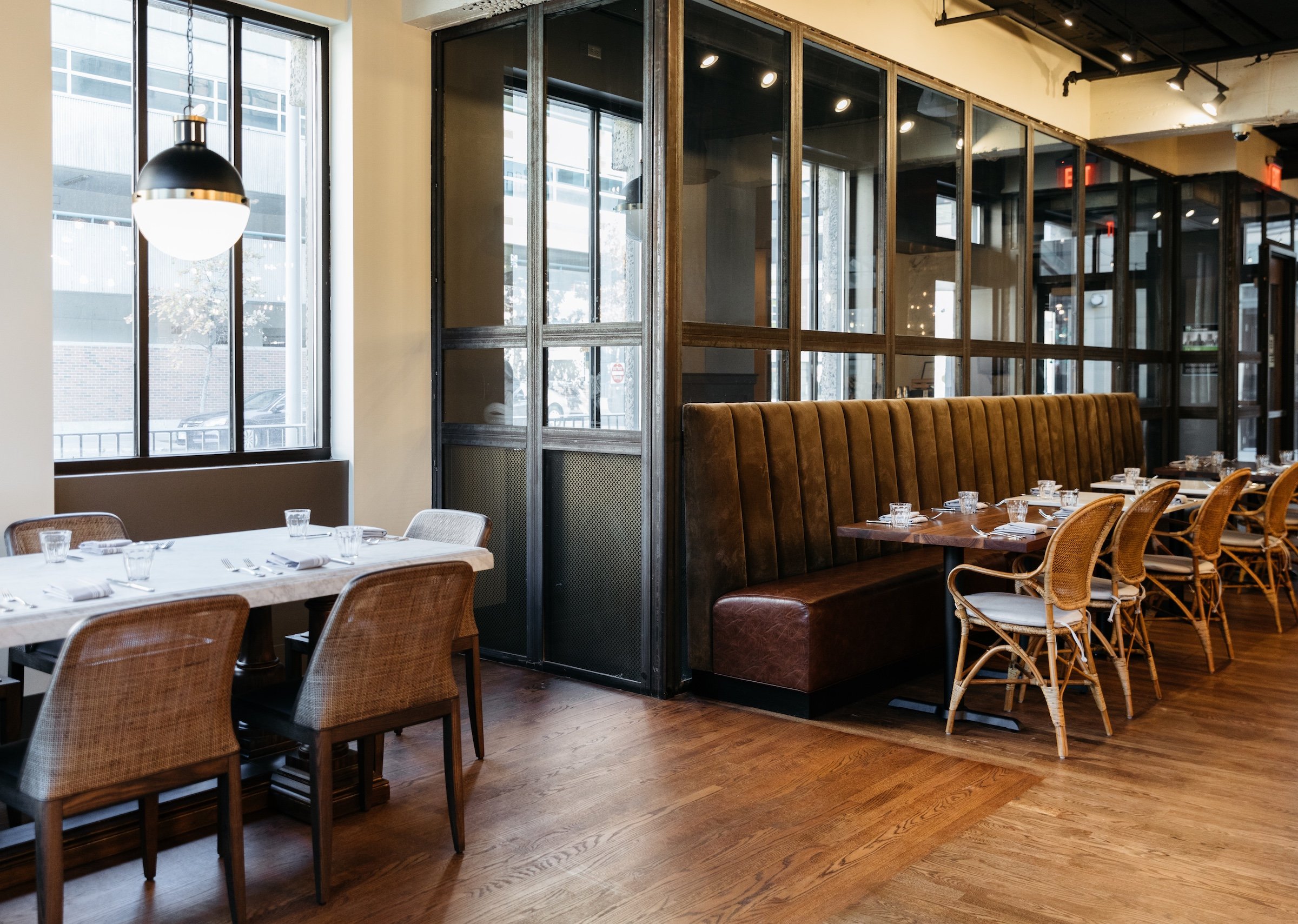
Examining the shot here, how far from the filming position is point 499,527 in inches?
237

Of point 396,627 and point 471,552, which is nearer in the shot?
point 396,627

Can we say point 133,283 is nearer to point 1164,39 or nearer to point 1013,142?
point 1013,142

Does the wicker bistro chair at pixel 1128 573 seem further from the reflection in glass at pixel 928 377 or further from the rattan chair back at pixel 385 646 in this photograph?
the rattan chair back at pixel 385 646

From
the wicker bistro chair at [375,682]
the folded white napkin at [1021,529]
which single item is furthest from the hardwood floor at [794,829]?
the folded white napkin at [1021,529]

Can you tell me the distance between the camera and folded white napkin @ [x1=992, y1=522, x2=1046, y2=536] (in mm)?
4805

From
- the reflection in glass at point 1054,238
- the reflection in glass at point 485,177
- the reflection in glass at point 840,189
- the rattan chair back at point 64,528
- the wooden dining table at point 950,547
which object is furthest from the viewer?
the reflection in glass at point 1054,238

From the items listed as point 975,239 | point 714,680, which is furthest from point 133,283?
point 975,239

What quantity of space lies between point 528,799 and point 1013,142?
6.26 metres

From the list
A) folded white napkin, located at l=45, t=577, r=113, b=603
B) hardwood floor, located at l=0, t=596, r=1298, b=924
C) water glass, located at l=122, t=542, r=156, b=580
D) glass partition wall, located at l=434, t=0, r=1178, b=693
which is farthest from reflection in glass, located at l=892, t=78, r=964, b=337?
folded white napkin, located at l=45, t=577, r=113, b=603

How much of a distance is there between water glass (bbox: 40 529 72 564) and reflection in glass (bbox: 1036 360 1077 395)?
274 inches

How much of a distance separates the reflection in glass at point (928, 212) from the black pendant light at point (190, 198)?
416cm

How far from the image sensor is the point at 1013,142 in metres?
8.16

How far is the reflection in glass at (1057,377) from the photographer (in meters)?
8.68

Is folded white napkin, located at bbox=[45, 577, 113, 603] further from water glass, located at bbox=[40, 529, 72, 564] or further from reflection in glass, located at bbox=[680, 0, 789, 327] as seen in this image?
reflection in glass, located at bbox=[680, 0, 789, 327]
